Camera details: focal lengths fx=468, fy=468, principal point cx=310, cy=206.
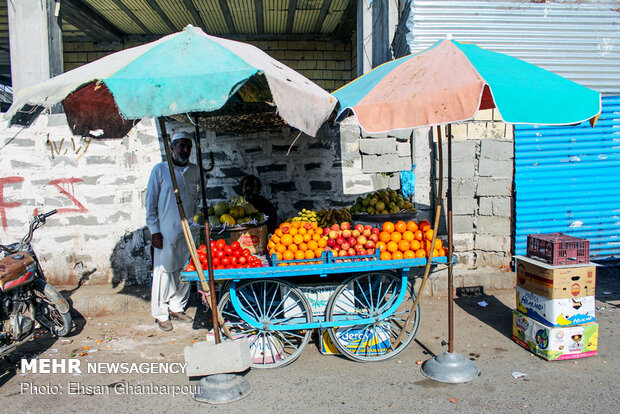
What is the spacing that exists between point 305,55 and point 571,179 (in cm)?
673

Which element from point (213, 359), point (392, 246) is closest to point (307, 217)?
point (392, 246)

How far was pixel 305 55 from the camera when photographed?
1109cm

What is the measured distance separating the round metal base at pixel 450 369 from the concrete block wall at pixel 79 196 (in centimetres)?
402

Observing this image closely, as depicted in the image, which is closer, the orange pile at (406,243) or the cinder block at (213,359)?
the cinder block at (213,359)

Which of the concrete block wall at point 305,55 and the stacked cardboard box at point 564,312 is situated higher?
the concrete block wall at point 305,55

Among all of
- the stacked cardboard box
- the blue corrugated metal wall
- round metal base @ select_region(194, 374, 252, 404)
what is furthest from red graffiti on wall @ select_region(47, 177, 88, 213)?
the blue corrugated metal wall

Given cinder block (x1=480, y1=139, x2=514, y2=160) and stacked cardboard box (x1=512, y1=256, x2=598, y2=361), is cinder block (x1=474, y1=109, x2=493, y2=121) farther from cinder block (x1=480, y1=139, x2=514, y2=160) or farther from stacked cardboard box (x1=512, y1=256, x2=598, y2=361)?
stacked cardboard box (x1=512, y1=256, x2=598, y2=361)

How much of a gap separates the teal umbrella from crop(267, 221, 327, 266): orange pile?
123cm

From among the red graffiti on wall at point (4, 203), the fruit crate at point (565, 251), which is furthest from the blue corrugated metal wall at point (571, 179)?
the red graffiti on wall at point (4, 203)

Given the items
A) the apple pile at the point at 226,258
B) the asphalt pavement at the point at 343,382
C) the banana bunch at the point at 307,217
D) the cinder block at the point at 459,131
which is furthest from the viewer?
the cinder block at the point at 459,131

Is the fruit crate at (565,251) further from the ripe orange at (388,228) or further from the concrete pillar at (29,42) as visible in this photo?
the concrete pillar at (29,42)

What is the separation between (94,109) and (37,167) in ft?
9.74

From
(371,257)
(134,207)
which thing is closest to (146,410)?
(371,257)

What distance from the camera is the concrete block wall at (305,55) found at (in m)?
11.0
